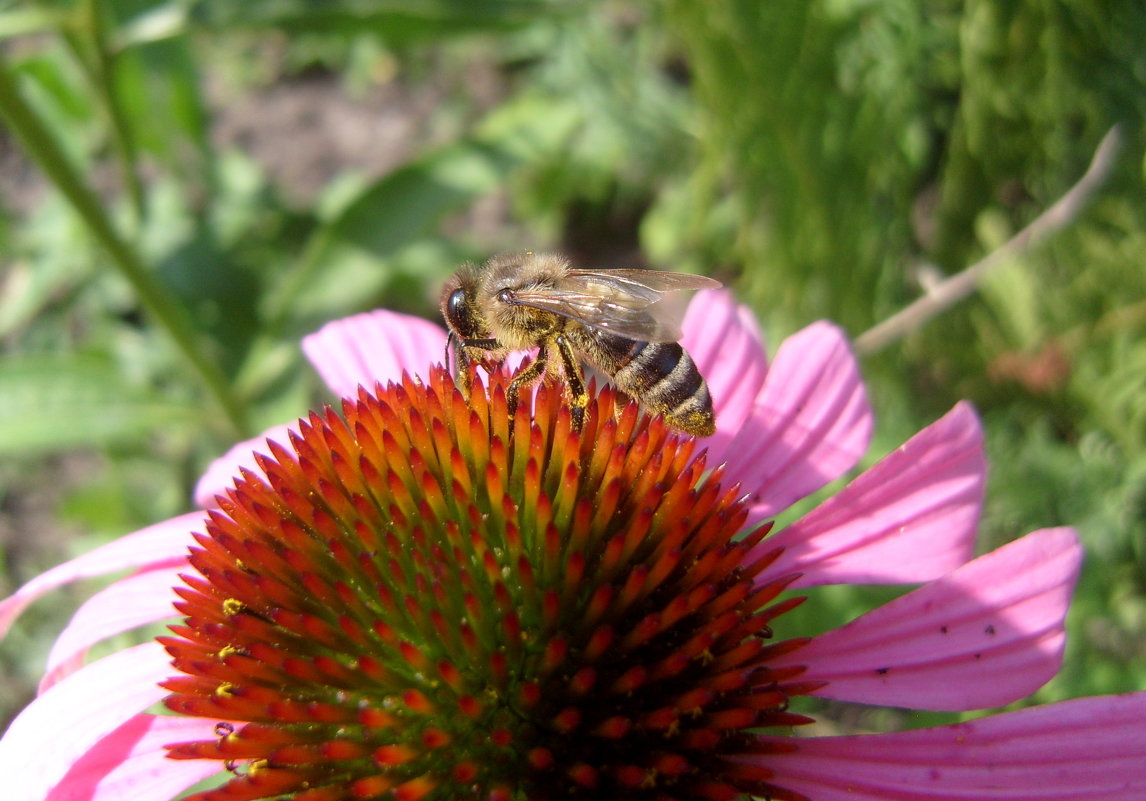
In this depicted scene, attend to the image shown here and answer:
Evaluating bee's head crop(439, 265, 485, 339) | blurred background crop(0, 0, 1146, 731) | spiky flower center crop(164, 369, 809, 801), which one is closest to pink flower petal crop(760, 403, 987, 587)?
spiky flower center crop(164, 369, 809, 801)

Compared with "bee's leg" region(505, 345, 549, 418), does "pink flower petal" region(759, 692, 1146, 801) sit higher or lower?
lower

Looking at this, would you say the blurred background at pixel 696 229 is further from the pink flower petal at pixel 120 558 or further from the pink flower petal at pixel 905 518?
the pink flower petal at pixel 120 558

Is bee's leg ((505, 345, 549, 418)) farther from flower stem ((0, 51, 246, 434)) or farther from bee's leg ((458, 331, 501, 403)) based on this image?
flower stem ((0, 51, 246, 434))

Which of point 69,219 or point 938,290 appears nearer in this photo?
point 938,290

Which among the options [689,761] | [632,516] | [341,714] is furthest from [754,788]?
[341,714]

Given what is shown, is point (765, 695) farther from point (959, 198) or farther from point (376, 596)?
point (959, 198)

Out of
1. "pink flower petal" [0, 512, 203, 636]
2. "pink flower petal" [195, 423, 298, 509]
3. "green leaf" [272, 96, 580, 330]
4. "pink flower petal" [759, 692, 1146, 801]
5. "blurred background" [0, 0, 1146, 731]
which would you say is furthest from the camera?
"green leaf" [272, 96, 580, 330]

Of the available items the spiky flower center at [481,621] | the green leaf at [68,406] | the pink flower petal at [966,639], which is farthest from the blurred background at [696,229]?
the spiky flower center at [481,621]

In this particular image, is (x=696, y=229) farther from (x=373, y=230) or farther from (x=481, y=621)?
(x=481, y=621)
